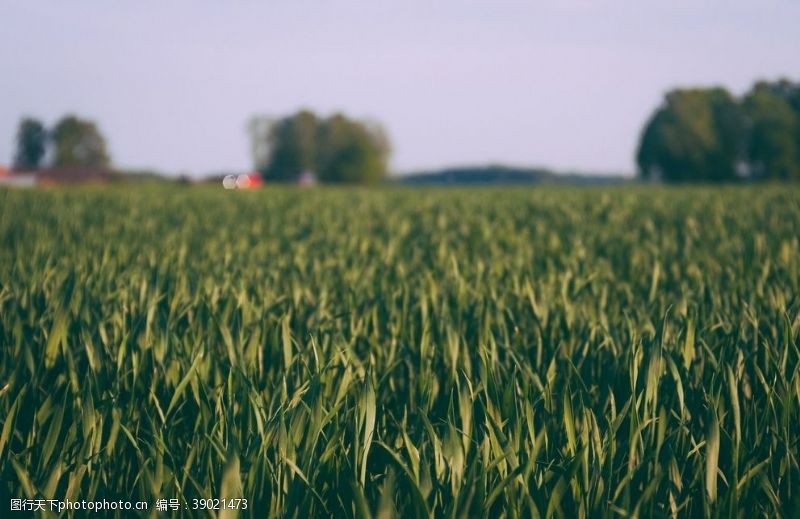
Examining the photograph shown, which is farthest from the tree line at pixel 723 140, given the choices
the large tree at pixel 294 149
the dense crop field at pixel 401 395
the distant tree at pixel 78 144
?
the dense crop field at pixel 401 395

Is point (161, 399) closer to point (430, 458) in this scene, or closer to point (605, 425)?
point (430, 458)

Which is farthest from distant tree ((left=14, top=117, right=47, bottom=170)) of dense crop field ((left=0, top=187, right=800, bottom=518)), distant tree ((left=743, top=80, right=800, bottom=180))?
dense crop field ((left=0, top=187, right=800, bottom=518))

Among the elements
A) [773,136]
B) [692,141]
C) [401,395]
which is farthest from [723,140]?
[401,395]

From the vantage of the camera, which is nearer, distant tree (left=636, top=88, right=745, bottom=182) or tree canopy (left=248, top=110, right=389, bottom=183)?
distant tree (left=636, top=88, right=745, bottom=182)

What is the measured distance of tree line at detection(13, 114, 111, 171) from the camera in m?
95.3

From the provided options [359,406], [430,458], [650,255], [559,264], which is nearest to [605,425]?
[430,458]

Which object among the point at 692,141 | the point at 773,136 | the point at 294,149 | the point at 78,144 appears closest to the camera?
the point at 773,136

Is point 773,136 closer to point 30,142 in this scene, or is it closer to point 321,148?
point 321,148

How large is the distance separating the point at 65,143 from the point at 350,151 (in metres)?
35.3

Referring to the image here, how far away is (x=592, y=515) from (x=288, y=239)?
6.27 metres

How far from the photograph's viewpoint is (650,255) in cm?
588

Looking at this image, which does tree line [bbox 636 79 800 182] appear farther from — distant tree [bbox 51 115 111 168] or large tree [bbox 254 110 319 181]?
distant tree [bbox 51 115 111 168]

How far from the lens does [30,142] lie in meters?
97.2

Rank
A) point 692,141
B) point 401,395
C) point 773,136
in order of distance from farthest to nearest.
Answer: point 692,141
point 773,136
point 401,395
